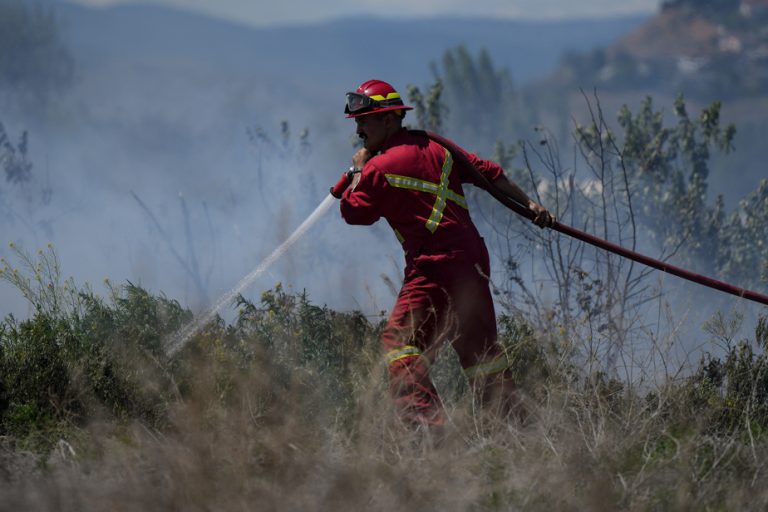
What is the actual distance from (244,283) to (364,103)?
3.50 feet

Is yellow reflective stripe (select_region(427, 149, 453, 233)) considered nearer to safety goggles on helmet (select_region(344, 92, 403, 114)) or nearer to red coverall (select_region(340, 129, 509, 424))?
red coverall (select_region(340, 129, 509, 424))

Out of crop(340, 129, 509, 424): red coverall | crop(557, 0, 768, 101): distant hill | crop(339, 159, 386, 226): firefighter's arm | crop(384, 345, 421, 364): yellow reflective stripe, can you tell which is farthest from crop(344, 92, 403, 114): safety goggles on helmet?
crop(557, 0, 768, 101): distant hill

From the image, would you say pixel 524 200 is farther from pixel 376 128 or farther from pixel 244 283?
pixel 244 283

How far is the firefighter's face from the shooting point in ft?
16.5

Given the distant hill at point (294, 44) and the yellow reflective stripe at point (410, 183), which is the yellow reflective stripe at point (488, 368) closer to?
the yellow reflective stripe at point (410, 183)

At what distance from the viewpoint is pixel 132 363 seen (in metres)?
5.16

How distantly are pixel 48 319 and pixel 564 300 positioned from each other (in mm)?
2856

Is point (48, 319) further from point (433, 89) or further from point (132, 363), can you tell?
point (433, 89)

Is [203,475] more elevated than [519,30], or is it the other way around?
[519,30]

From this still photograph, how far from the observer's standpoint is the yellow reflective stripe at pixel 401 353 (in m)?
4.77

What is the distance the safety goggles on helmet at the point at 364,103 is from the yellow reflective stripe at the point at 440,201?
0.38 meters

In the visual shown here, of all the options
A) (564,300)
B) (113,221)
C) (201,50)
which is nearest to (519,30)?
(201,50)

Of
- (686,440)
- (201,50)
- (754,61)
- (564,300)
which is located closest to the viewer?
(686,440)

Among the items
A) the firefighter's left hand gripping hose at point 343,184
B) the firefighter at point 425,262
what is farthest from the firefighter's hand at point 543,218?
the firefighter's left hand gripping hose at point 343,184
